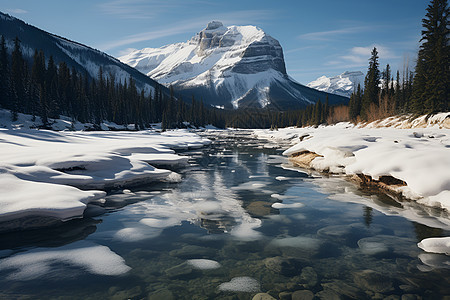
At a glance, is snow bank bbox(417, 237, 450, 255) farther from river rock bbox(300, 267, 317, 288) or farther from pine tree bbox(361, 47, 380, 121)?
pine tree bbox(361, 47, 380, 121)

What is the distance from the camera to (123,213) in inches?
316

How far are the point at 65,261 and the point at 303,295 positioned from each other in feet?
14.3

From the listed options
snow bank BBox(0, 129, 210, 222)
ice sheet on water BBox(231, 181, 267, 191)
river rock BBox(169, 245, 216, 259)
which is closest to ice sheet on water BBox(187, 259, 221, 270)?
river rock BBox(169, 245, 216, 259)

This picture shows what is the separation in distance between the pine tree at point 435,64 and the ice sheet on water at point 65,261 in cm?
4203

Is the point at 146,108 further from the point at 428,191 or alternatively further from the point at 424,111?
the point at 428,191

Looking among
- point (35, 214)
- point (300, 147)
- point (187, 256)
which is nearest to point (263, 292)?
point (187, 256)

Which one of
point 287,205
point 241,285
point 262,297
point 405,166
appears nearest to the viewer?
point 262,297

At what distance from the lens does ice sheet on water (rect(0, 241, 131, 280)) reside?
15.5 feet

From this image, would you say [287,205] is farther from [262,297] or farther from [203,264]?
[262,297]

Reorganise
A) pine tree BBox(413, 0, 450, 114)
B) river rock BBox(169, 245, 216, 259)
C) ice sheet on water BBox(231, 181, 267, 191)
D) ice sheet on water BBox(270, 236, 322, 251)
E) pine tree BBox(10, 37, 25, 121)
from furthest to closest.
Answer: pine tree BBox(10, 37, 25, 121), pine tree BBox(413, 0, 450, 114), ice sheet on water BBox(231, 181, 267, 191), ice sheet on water BBox(270, 236, 322, 251), river rock BBox(169, 245, 216, 259)

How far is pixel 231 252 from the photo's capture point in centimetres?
565

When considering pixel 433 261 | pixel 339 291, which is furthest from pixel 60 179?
pixel 433 261

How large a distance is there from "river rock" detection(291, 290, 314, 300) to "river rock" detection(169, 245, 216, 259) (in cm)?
190

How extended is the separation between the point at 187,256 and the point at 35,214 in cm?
358
